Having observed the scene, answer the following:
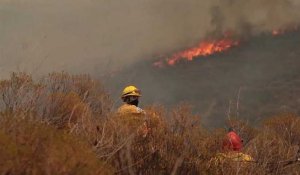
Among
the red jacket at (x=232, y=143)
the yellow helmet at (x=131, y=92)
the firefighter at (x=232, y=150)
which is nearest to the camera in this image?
the firefighter at (x=232, y=150)

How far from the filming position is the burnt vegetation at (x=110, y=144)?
5875 millimetres

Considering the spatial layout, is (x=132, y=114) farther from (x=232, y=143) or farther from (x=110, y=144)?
(x=110, y=144)

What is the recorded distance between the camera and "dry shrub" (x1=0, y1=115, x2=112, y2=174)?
5.69 m

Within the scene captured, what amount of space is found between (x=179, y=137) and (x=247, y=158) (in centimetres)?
141

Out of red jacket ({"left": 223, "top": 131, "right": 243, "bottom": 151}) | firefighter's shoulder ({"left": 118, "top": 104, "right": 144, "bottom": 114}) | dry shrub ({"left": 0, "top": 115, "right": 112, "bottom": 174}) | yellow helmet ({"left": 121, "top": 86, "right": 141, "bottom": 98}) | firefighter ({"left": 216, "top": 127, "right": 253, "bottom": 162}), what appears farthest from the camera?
yellow helmet ({"left": 121, "top": 86, "right": 141, "bottom": 98})

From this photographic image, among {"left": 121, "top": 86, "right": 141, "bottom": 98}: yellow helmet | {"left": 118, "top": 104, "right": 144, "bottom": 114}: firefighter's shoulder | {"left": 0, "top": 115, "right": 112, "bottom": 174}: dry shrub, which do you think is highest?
{"left": 121, "top": 86, "right": 141, "bottom": 98}: yellow helmet

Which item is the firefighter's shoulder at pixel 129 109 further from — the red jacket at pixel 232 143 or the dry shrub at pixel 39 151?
the dry shrub at pixel 39 151

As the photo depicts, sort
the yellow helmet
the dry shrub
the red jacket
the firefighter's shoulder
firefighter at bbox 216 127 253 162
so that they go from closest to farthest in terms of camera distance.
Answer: the dry shrub, firefighter at bbox 216 127 253 162, the red jacket, the firefighter's shoulder, the yellow helmet

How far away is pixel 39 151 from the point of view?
5930 millimetres

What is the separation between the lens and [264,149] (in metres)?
11.7

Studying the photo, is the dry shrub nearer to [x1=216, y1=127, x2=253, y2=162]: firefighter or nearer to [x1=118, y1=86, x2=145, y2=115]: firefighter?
[x1=216, y1=127, x2=253, y2=162]: firefighter

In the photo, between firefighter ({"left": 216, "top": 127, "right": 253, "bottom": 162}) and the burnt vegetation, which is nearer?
the burnt vegetation

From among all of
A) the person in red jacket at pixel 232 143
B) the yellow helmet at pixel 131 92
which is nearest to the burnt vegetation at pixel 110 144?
the person in red jacket at pixel 232 143

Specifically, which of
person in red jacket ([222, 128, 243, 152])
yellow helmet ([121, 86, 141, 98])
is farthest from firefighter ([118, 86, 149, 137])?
person in red jacket ([222, 128, 243, 152])
